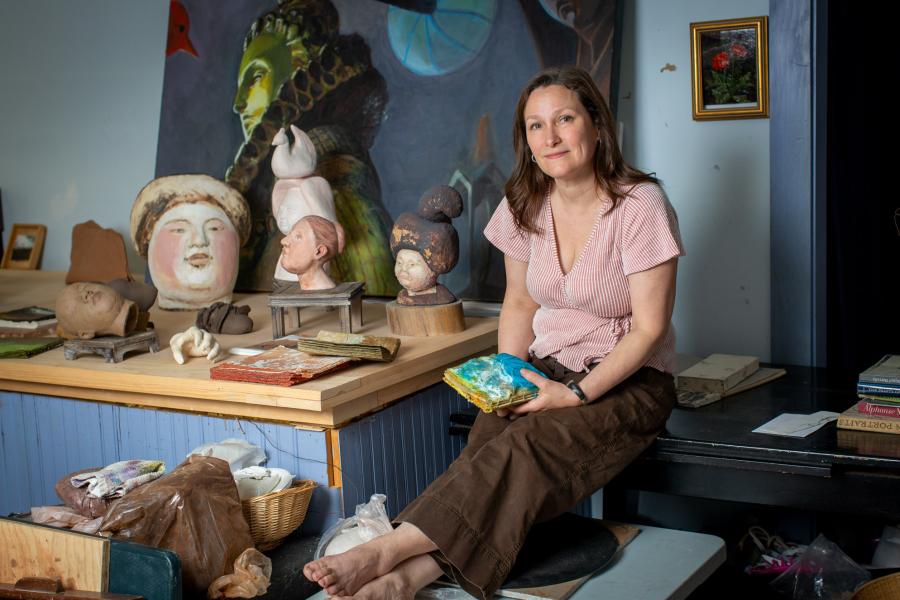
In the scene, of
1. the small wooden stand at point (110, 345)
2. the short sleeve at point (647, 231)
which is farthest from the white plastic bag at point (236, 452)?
the short sleeve at point (647, 231)

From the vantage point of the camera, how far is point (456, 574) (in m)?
2.28

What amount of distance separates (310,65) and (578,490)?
221 centimetres

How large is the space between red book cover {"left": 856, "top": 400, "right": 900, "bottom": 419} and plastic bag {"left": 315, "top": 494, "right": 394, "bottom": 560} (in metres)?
1.25

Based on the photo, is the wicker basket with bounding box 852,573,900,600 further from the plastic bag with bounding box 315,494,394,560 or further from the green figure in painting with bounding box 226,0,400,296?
the green figure in painting with bounding box 226,0,400,296

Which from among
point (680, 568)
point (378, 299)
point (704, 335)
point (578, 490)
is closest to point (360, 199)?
point (378, 299)

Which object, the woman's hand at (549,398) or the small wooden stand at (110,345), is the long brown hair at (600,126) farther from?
the small wooden stand at (110,345)

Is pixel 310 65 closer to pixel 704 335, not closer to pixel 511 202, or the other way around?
pixel 511 202

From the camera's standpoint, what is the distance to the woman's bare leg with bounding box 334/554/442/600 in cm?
219

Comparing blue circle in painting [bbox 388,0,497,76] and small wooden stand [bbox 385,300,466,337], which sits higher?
blue circle in painting [bbox 388,0,497,76]

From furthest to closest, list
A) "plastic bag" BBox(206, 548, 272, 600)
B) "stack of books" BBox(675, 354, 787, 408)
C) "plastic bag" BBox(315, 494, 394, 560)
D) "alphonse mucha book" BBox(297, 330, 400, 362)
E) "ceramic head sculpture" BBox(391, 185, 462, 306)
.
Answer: "ceramic head sculpture" BBox(391, 185, 462, 306) → "stack of books" BBox(675, 354, 787, 408) → "alphonse mucha book" BBox(297, 330, 400, 362) → "plastic bag" BBox(315, 494, 394, 560) → "plastic bag" BBox(206, 548, 272, 600)

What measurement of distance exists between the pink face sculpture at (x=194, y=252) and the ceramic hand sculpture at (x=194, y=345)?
0.61 metres

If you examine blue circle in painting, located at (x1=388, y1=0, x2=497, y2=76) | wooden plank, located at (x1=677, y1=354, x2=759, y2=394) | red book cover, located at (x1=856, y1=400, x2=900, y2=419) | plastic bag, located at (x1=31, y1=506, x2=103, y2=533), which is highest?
blue circle in painting, located at (x1=388, y1=0, x2=497, y2=76)

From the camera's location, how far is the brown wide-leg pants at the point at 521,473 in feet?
7.41

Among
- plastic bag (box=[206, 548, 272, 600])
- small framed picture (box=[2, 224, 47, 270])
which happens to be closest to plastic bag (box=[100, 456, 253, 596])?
plastic bag (box=[206, 548, 272, 600])
